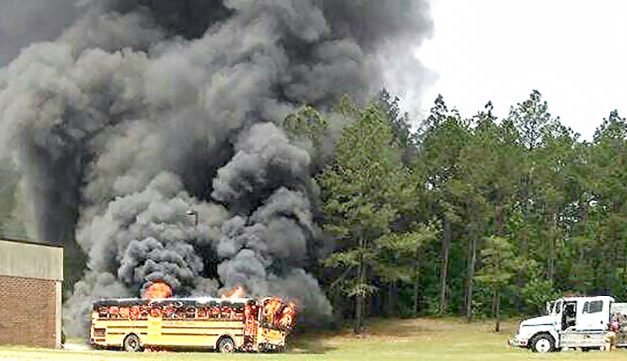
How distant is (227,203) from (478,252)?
17765mm

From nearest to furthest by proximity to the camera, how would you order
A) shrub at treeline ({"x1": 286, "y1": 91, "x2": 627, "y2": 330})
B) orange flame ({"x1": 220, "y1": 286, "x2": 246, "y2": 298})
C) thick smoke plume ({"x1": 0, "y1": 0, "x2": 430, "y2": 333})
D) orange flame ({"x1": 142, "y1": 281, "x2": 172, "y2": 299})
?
orange flame ({"x1": 142, "y1": 281, "x2": 172, "y2": 299})
orange flame ({"x1": 220, "y1": 286, "x2": 246, "y2": 298})
thick smoke plume ({"x1": 0, "y1": 0, "x2": 430, "y2": 333})
shrub at treeline ({"x1": 286, "y1": 91, "x2": 627, "y2": 330})

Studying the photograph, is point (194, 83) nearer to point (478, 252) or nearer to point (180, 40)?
point (180, 40)

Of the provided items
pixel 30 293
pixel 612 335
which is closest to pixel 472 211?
pixel 612 335

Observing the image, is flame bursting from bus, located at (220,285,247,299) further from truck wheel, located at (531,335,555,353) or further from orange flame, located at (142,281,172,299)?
truck wheel, located at (531,335,555,353)

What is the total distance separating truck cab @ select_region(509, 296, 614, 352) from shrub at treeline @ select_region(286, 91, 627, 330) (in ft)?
52.9

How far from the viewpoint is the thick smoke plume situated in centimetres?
4647

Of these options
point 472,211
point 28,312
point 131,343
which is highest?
point 472,211

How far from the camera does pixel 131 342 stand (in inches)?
1355

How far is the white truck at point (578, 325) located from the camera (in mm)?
33406

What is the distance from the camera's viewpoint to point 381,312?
6097 cm

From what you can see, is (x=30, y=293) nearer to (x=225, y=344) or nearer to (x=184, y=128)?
(x=225, y=344)

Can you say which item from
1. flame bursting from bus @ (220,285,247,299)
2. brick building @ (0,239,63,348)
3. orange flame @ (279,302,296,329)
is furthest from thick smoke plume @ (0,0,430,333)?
brick building @ (0,239,63,348)

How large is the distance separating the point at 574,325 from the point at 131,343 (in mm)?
15289

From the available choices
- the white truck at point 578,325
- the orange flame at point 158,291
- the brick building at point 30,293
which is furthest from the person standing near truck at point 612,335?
the brick building at point 30,293
